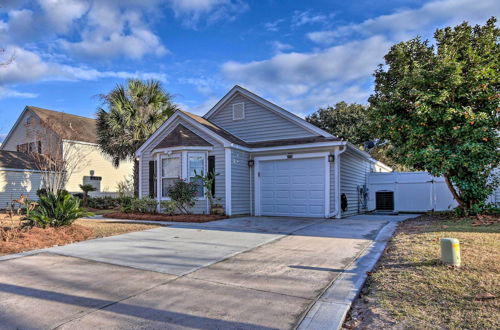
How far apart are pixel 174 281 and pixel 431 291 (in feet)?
10.2

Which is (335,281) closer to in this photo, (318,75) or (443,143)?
(443,143)

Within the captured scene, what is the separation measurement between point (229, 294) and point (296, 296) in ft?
2.55

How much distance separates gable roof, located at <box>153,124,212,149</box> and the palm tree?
3420mm

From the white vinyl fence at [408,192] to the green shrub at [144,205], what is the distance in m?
10.7

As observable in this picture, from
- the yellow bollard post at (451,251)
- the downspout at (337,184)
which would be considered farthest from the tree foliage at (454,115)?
the yellow bollard post at (451,251)

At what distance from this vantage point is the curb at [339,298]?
295 centimetres

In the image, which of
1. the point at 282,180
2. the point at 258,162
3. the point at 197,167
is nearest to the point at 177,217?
the point at 197,167

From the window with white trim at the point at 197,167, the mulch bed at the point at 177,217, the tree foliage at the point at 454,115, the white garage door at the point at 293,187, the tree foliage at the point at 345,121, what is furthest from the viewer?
the tree foliage at the point at 345,121

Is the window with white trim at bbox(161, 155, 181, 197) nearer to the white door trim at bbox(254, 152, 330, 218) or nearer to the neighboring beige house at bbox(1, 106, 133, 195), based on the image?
the white door trim at bbox(254, 152, 330, 218)

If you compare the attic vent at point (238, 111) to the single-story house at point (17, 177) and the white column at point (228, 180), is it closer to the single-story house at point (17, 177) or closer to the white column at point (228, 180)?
the white column at point (228, 180)

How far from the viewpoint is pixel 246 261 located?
5266mm

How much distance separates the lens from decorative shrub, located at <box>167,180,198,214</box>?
11586 mm

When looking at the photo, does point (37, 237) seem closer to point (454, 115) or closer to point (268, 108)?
point (268, 108)

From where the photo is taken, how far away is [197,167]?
40.4 ft
